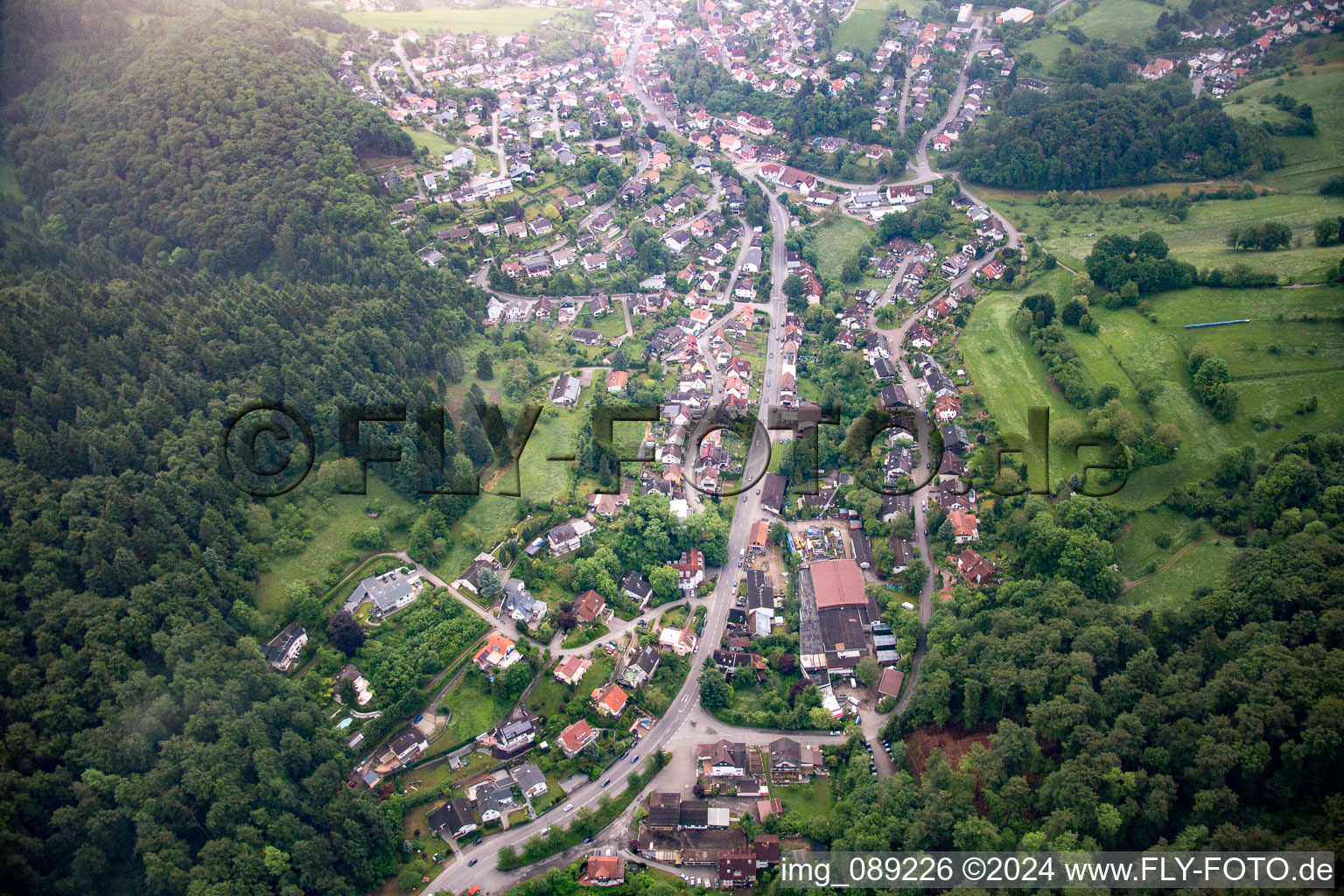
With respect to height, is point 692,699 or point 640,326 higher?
point 640,326

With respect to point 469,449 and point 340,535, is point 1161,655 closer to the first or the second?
point 469,449

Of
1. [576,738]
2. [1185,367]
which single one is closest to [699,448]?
[576,738]

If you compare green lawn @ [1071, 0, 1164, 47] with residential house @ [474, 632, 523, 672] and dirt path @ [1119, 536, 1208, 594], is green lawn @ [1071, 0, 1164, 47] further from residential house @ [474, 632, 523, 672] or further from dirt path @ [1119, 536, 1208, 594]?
residential house @ [474, 632, 523, 672]

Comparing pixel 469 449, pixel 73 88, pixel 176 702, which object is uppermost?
pixel 73 88

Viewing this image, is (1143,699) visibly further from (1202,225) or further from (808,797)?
(1202,225)

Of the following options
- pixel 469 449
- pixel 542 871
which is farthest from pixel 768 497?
pixel 542 871

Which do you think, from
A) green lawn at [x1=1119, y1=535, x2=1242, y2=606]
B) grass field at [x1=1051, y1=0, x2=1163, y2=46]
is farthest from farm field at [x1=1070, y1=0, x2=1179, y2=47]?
green lawn at [x1=1119, y1=535, x2=1242, y2=606]
